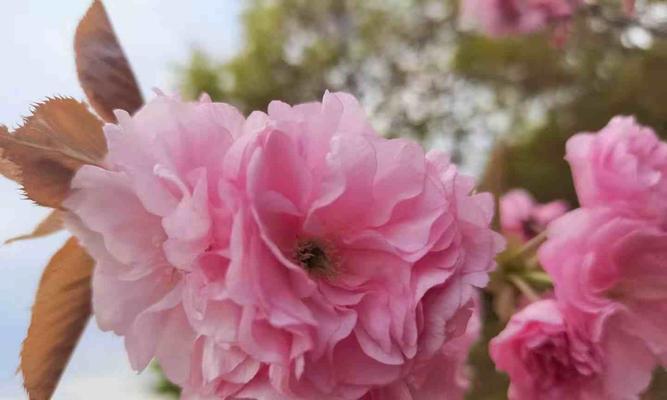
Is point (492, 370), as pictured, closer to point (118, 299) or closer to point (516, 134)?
point (118, 299)

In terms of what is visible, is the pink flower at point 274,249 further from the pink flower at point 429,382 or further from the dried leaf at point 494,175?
the dried leaf at point 494,175

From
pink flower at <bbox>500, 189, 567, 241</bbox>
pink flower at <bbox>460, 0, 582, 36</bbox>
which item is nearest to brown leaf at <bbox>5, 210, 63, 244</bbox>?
pink flower at <bbox>500, 189, 567, 241</bbox>

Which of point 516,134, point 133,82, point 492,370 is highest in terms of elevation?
point 133,82

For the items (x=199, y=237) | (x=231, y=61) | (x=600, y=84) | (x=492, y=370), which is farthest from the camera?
(x=231, y=61)

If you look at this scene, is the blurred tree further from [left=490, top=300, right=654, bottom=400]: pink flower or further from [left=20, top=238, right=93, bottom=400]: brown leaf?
[left=20, top=238, right=93, bottom=400]: brown leaf

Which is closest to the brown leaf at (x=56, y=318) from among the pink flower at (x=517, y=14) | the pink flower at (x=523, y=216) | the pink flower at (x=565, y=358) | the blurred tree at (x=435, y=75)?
the pink flower at (x=565, y=358)

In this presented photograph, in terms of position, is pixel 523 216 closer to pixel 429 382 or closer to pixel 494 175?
pixel 494 175

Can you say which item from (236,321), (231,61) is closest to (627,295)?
(236,321)
